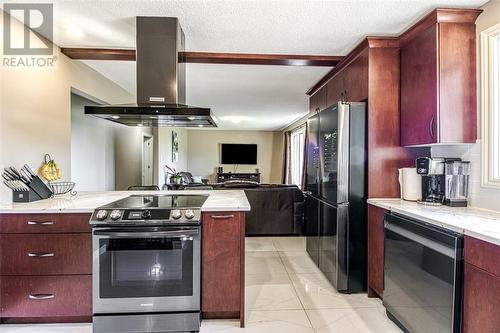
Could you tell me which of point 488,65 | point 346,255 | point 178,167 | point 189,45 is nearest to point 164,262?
point 346,255

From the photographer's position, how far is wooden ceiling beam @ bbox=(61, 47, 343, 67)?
9.71ft

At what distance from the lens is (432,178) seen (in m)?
2.37

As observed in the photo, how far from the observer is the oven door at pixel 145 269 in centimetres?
202

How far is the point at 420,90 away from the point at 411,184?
0.79 m

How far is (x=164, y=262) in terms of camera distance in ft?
6.73

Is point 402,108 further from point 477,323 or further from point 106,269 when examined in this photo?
point 106,269

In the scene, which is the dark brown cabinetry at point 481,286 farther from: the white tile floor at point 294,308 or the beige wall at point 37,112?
the beige wall at point 37,112

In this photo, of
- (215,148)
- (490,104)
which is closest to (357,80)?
(490,104)

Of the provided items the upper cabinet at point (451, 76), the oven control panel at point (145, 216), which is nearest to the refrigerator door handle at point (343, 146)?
the upper cabinet at point (451, 76)

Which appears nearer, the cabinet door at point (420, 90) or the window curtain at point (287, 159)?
the cabinet door at point (420, 90)

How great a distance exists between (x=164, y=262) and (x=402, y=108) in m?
2.38

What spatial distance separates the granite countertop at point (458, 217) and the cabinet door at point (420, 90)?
1.73ft

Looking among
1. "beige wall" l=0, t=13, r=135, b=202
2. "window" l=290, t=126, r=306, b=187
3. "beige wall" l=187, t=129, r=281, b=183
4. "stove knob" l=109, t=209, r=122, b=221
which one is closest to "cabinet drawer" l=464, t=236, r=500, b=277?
"stove knob" l=109, t=209, r=122, b=221

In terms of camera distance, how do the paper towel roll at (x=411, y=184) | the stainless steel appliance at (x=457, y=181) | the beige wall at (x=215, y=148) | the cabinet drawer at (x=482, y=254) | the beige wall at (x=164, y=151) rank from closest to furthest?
1. the cabinet drawer at (x=482, y=254)
2. the stainless steel appliance at (x=457, y=181)
3. the paper towel roll at (x=411, y=184)
4. the beige wall at (x=164, y=151)
5. the beige wall at (x=215, y=148)
